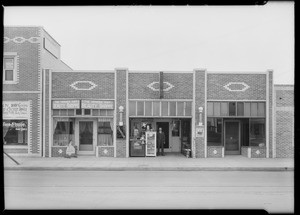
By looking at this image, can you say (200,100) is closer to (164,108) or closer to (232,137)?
(164,108)

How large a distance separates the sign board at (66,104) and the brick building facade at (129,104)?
0.05m

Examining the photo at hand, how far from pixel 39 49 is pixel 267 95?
507 inches

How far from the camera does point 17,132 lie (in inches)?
777

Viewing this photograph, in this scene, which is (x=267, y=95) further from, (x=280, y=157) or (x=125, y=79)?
(x=125, y=79)

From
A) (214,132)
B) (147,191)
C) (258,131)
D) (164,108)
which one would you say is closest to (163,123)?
(164,108)

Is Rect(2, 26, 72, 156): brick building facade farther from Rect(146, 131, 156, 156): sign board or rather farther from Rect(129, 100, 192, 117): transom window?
Rect(146, 131, 156, 156): sign board

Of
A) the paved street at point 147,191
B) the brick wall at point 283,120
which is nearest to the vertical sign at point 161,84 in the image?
the paved street at point 147,191

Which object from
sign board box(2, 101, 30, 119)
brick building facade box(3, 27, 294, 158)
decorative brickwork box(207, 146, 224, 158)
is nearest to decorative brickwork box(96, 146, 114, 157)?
brick building facade box(3, 27, 294, 158)

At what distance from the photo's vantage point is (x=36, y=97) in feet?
64.7

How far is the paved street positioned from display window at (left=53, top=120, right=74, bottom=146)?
20.9 feet

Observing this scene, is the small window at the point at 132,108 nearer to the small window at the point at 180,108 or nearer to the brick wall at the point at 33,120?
the small window at the point at 180,108

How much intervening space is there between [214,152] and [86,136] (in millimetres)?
7344
